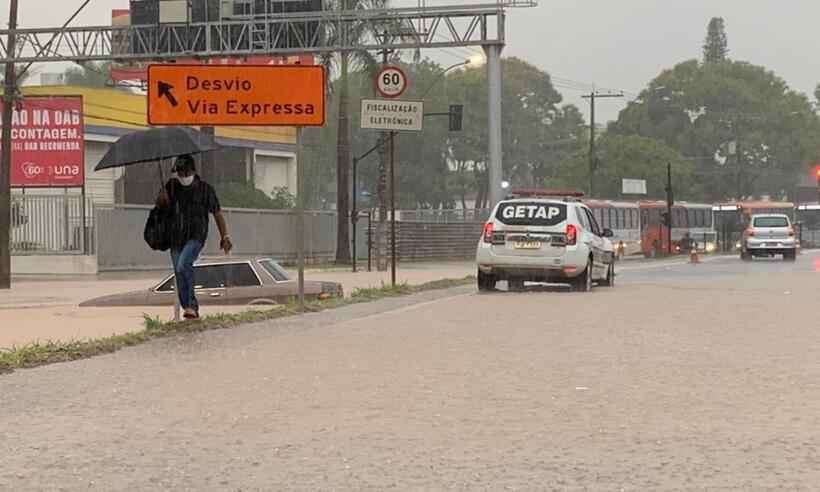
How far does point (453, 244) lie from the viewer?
1962 inches

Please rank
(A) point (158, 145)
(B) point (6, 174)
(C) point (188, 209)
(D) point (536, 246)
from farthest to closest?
(B) point (6, 174) → (D) point (536, 246) → (A) point (158, 145) → (C) point (188, 209)

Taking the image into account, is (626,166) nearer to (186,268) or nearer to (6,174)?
(6,174)

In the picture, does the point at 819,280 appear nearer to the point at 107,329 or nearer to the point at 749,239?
the point at 107,329

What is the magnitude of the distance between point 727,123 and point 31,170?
77.5 metres

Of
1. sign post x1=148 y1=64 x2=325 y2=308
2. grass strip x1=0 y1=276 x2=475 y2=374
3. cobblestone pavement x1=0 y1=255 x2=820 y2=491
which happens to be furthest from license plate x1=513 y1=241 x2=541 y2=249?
cobblestone pavement x1=0 y1=255 x2=820 y2=491

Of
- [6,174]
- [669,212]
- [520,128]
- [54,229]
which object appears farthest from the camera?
[520,128]

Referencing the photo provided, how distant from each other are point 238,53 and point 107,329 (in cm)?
2257

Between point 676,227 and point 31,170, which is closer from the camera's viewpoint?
point 31,170

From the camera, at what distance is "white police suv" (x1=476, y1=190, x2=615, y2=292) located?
Result: 846 inches

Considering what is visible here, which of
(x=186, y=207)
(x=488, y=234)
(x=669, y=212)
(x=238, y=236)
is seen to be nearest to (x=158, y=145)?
(x=186, y=207)

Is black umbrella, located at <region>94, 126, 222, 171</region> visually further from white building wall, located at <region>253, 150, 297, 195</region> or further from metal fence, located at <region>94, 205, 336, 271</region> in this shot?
white building wall, located at <region>253, 150, 297, 195</region>

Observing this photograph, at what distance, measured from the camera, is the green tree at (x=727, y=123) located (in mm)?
102500

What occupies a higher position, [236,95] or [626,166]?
[626,166]

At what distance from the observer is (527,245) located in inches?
850
